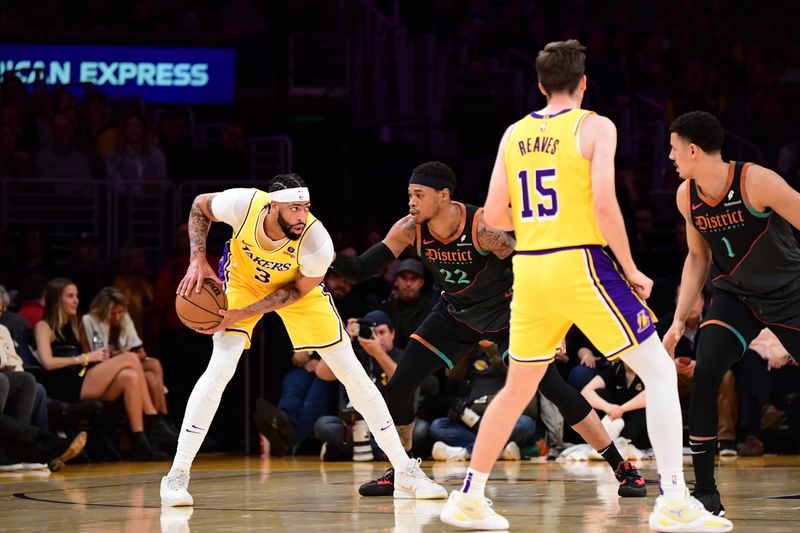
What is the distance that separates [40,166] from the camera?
39.4 feet

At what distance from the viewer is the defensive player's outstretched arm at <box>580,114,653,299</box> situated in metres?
4.59

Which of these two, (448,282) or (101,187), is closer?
(448,282)

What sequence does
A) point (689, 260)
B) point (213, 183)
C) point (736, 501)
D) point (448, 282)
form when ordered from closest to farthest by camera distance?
point (689, 260), point (736, 501), point (448, 282), point (213, 183)

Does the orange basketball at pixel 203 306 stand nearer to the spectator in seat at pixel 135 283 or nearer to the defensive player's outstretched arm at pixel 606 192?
the defensive player's outstretched arm at pixel 606 192

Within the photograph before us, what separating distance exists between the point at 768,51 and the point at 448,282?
35.1ft

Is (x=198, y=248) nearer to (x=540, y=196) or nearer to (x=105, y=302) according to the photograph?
(x=540, y=196)

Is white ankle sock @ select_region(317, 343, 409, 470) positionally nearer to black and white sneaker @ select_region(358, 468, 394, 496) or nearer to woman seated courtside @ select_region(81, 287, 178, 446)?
black and white sneaker @ select_region(358, 468, 394, 496)

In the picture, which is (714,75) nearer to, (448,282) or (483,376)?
(483,376)

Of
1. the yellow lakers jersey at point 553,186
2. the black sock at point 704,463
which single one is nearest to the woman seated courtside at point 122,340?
the black sock at point 704,463

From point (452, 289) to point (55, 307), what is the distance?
460 centimetres

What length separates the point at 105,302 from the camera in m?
10.4

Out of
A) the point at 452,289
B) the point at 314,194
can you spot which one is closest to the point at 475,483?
the point at 452,289

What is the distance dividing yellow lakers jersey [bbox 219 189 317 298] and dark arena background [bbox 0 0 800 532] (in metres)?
1.16

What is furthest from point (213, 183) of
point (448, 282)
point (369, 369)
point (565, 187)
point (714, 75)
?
point (565, 187)
